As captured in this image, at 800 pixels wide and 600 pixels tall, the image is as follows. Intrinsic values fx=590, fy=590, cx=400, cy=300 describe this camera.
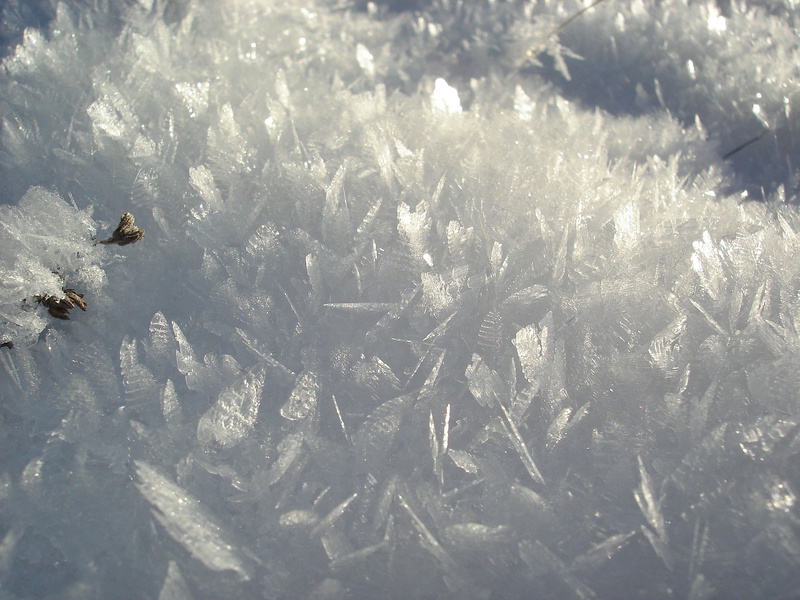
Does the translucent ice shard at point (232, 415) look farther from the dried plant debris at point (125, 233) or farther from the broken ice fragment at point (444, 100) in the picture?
the broken ice fragment at point (444, 100)

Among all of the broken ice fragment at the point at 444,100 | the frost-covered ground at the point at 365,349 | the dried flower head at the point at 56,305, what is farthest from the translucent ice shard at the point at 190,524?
the broken ice fragment at the point at 444,100

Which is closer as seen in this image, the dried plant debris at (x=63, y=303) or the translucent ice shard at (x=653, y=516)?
the translucent ice shard at (x=653, y=516)

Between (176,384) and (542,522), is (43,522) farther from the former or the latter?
(542,522)

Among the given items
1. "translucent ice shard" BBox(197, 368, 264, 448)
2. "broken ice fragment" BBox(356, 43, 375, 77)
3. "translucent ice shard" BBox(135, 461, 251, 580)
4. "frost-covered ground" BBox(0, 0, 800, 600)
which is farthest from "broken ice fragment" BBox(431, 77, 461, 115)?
"translucent ice shard" BBox(135, 461, 251, 580)

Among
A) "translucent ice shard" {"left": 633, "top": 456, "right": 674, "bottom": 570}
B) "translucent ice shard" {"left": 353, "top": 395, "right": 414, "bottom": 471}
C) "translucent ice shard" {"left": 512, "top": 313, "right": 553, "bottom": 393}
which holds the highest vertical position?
"translucent ice shard" {"left": 512, "top": 313, "right": 553, "bottom": 393}

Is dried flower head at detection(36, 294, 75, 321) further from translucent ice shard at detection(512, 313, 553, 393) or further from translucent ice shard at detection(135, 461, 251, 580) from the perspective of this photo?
translucent ice shard at detection(512, 313, 553, 393)

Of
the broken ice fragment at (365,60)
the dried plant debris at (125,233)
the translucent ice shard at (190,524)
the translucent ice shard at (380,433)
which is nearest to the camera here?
the translucent ice shard at (190,524)
